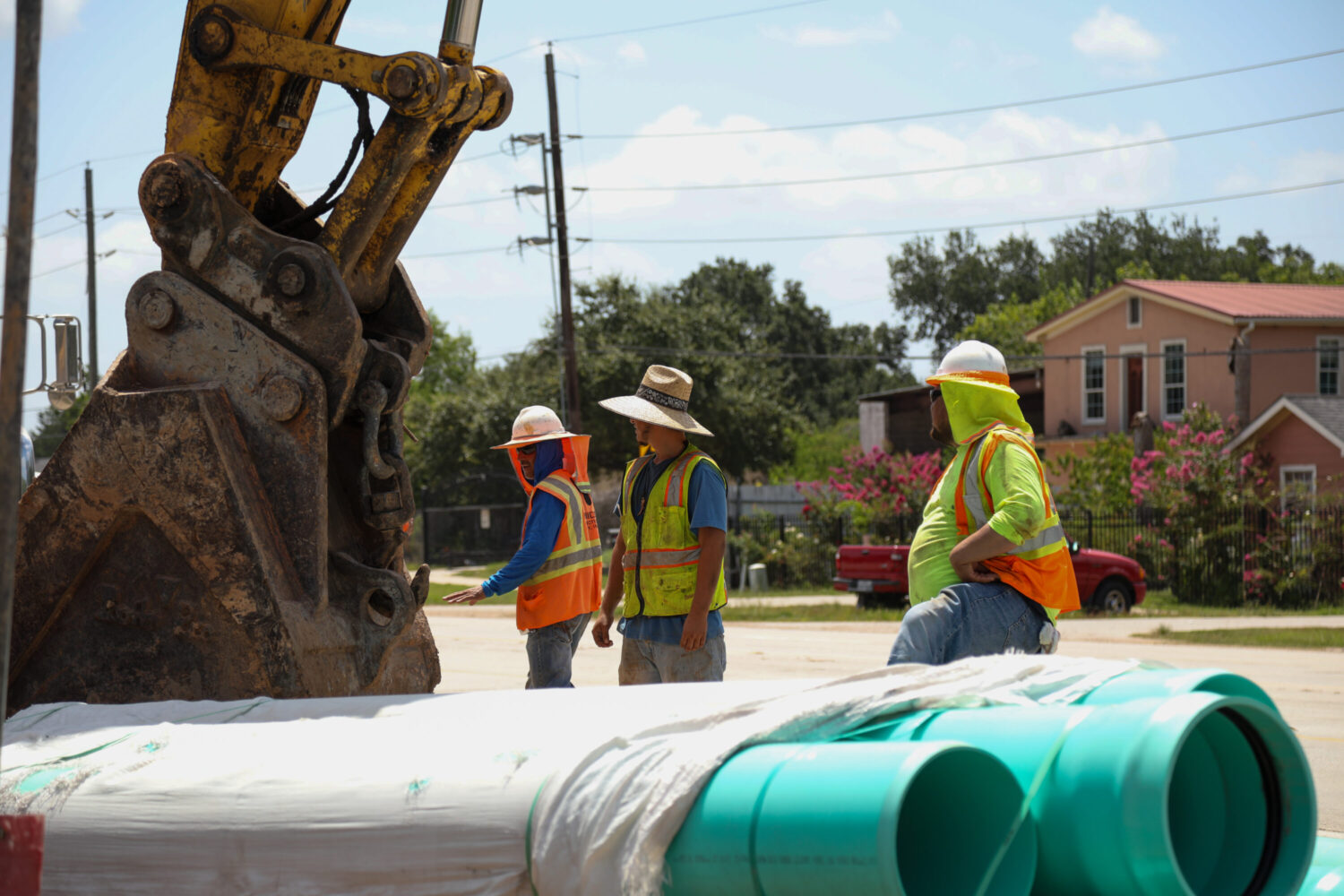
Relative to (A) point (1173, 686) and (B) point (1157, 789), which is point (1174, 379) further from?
(B) point (1157, 789)

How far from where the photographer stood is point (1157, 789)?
268 centimetres

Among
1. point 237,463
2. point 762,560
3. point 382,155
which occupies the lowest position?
point 762,560

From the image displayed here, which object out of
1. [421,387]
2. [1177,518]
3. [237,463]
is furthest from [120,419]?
[421,387]

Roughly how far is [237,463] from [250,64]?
5.62 feet

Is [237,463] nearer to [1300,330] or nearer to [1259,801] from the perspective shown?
[1259,801]

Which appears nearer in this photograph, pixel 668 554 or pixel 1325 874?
pixel 1325 874

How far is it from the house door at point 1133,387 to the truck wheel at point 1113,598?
18218 millimetres

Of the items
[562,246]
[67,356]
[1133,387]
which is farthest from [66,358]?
[1133,387]

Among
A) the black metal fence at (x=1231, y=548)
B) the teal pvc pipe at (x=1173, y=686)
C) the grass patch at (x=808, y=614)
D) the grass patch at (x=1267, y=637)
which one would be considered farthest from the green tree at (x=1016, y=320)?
the teal pvc pipe at (x=1173, y=686)

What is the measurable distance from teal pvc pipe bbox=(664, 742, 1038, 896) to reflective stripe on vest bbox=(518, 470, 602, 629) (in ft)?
12.6

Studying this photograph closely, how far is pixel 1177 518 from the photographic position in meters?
23.0

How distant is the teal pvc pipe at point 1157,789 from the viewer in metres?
2.71

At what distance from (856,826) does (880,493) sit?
22.9m

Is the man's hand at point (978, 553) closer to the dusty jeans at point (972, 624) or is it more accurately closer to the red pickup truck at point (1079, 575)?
the dusty jeans at point (972, 624)
